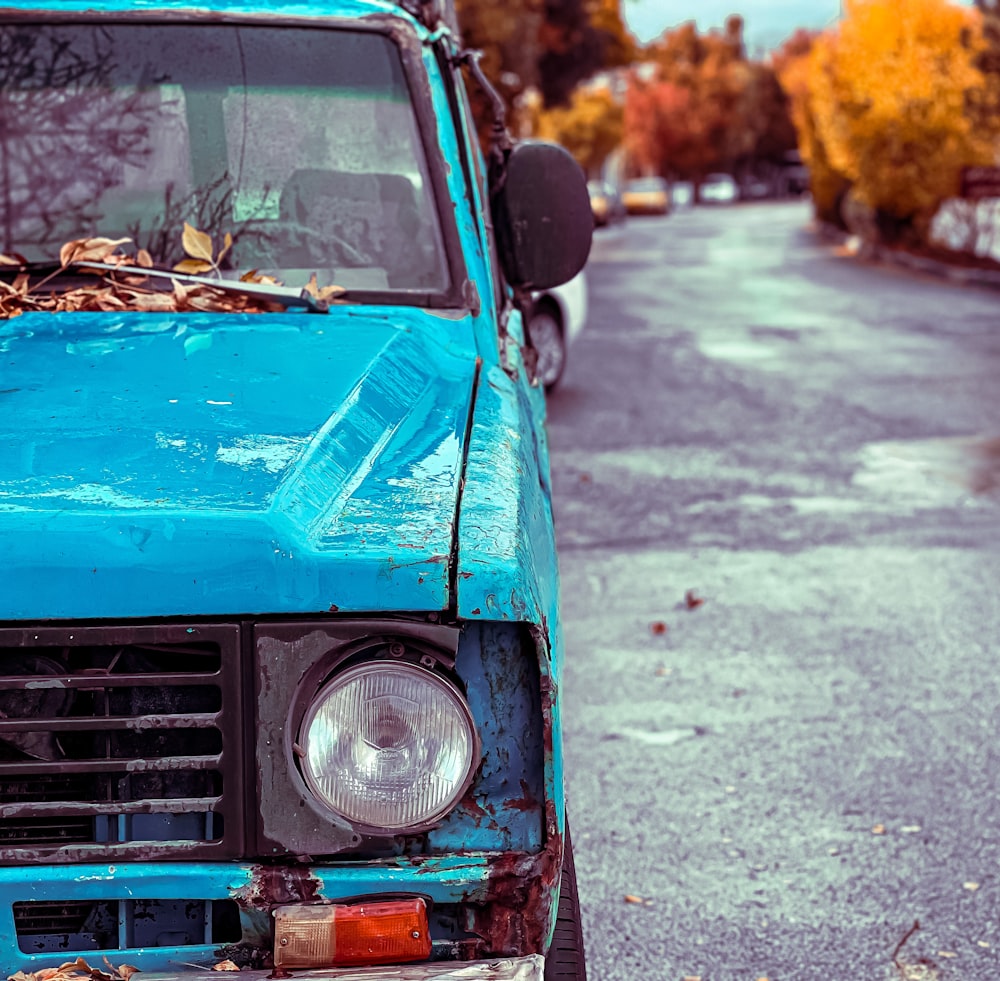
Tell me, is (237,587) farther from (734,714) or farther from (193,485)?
(734,714)

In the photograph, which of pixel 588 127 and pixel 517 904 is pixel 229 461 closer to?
pixel 517 904

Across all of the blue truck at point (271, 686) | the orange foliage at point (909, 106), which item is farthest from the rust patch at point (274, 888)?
the orange foliage at point (909, 106)

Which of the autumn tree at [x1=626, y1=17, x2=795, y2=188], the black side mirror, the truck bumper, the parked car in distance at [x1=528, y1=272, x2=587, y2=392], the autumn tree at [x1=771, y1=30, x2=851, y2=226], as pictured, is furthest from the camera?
the autumn tree at [x1=626, y1=17, x2=795, y2=188]

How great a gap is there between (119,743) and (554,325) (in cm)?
961

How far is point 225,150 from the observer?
3.57m

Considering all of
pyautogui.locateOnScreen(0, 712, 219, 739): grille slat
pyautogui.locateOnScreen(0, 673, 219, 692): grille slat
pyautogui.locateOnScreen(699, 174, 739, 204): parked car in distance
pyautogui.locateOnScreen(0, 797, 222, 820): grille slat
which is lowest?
pyautogui.locateOnScreen(0, 797, 222, 820): grille slat

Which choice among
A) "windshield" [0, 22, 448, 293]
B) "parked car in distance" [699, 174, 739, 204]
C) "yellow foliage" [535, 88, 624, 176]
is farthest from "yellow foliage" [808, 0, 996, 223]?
"parked car in distance" [699, 174, 739, 204]

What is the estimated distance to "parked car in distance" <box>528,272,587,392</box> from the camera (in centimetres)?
1130

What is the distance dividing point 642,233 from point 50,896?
43659 mm

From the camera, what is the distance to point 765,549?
733 centimetres

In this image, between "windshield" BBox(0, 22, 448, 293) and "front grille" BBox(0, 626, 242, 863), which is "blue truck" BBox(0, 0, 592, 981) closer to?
"front grille" BBox(0, 626, 242, 863)

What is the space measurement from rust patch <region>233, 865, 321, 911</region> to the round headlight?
11 cm

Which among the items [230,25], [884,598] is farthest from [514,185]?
[884,598]

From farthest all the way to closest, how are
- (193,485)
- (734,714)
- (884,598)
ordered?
(884,598) → (734,714) → (193,485)
